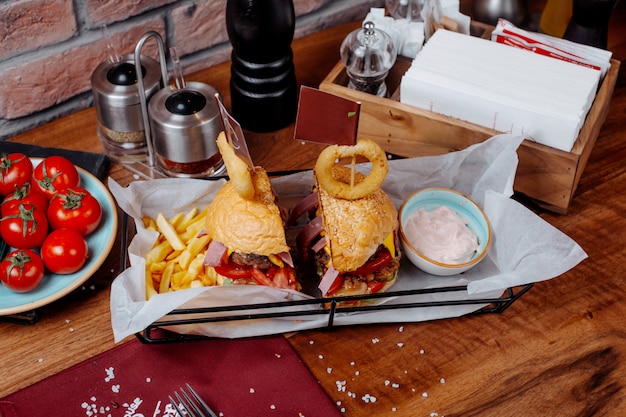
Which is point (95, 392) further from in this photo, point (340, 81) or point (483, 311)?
point (340, 81)

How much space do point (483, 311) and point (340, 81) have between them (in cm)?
73

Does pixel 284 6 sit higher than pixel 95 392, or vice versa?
pixel 284 6

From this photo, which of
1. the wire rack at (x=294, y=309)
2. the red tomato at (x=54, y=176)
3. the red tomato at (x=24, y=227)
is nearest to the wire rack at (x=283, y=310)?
the wire rack at (x=294, y=309)

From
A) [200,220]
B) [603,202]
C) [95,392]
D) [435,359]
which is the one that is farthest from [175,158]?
[603,202]

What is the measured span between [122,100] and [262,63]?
0.37 metres

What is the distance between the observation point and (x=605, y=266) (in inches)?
62.8

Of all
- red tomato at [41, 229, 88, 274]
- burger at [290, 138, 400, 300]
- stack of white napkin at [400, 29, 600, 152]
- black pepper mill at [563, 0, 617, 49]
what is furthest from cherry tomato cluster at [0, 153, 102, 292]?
black pepper mill at [563, 0, 617, 49]

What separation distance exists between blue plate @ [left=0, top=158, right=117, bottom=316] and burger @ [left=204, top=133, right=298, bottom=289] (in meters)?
0.25

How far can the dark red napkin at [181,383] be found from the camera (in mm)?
1321

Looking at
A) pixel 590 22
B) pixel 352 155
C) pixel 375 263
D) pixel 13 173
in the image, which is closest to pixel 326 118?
pixel 352 155

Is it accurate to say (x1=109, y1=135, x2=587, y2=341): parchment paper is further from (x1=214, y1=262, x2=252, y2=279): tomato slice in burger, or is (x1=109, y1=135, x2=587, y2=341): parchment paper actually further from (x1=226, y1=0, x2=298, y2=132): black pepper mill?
(x1=226, y1=0, x2=298, y2=132): black pepper mill

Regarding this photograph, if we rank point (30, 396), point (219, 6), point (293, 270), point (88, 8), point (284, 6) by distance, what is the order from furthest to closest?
point (219, 6) < point (88, 8) < point (284, 6) < point (293, 270) < point (30, 396)

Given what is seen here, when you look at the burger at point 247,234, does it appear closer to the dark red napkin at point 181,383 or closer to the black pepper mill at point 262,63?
the dark red napkin at point 181,383

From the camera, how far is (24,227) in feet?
4.83
